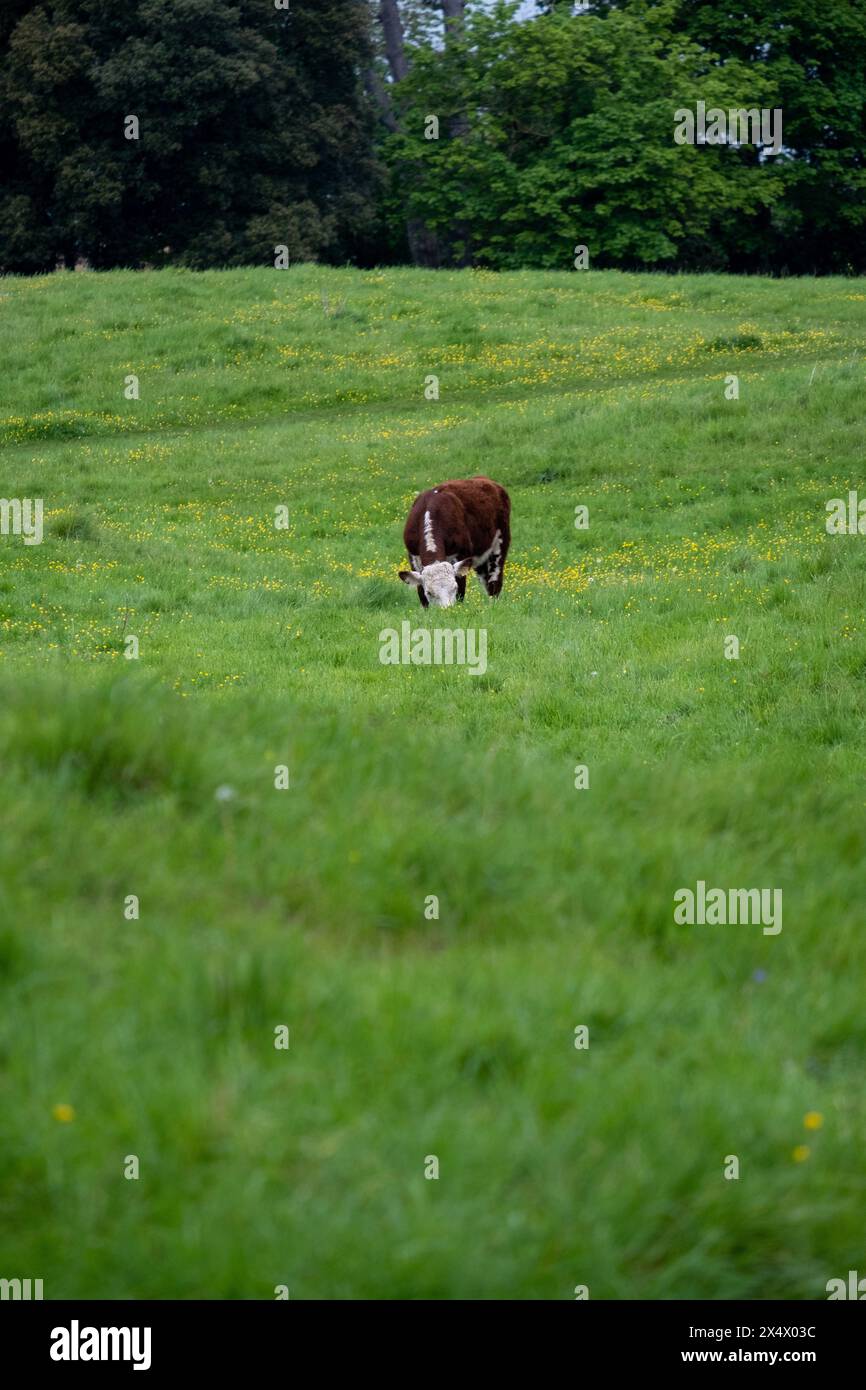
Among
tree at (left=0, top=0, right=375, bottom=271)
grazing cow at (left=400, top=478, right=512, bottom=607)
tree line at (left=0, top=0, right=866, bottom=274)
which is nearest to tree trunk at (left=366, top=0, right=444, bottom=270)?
tree line at (left=0, top=0, right=866, bottom=274)

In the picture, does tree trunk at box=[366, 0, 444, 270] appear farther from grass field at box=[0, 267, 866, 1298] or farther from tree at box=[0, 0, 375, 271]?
grass field at box=[0, 267, 866, 1298]

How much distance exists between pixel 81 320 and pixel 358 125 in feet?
70.6

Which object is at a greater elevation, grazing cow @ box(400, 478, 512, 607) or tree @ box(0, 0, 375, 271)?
tree @ box(0, 0, 375, 271)

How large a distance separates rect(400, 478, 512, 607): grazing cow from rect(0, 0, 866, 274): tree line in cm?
3330

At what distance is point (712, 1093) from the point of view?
12.5ft

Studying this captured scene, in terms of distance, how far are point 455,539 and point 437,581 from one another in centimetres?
102

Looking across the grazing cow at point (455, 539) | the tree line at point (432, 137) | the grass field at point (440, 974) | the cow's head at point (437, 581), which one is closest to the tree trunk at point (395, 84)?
the tree line at point (432, 137)

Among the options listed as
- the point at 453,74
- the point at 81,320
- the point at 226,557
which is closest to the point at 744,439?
the point at 226,557

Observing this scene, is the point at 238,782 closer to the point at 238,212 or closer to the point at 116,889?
the point at 116,889

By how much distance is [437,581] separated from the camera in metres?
15.6

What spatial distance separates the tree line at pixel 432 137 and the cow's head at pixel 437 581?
3502cm

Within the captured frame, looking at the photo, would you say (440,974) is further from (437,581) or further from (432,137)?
(432,137)

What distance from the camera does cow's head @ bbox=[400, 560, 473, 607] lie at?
50.9 feet

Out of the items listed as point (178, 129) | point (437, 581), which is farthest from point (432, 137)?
point (437, 581)
